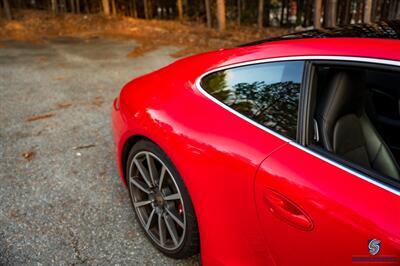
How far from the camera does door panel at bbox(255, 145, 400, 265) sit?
1374 mm

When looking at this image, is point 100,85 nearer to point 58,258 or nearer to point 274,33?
point 58,258

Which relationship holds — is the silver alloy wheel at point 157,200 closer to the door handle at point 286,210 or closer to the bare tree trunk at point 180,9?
the door handle at point 286,210

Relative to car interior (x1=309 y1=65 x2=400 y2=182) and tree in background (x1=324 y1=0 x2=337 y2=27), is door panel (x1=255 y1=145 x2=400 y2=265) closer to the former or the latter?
car interior (x1=309 y1=65 x2=400 y2=182)

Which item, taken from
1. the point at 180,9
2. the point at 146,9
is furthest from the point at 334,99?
the point at 146,9

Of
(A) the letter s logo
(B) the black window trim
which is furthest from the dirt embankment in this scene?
(A) the letter s logo

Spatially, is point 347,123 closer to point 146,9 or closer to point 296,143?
point 296,143

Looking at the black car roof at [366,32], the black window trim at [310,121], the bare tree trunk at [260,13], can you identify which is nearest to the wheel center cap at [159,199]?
the black window trim at [310,121]

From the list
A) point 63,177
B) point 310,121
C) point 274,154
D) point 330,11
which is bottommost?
point 63,177

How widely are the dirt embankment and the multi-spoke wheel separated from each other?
19.6 ft

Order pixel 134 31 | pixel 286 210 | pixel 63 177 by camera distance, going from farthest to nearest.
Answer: pixel 134 31
pixel 63 177
pixel 286 210

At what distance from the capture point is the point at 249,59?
2021 mm

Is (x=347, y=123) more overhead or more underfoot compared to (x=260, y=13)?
more underfoot

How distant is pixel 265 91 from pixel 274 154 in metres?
0.40

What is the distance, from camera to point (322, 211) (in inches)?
57.8
